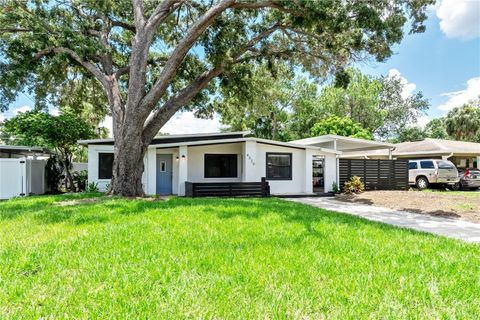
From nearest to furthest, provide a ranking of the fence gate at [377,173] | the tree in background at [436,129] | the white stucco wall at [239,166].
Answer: the white stucco wall at [239,166] → the fence gate at [377,173] → the tree in background at [436,129]

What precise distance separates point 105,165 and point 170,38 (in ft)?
21.6

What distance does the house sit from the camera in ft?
44.0

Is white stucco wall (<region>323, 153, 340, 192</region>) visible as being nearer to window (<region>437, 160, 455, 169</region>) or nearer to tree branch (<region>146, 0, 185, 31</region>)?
window (<region>437, 160, 455, 169</region>)

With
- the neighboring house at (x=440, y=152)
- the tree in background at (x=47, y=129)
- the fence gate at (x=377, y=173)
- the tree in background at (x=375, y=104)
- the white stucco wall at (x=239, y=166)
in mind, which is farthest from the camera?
the tree in background at (x=375, y=104)

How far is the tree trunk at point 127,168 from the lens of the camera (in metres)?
10.0

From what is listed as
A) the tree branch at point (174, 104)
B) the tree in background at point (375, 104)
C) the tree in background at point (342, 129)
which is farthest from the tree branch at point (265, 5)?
the tree in background at point (375, 104)

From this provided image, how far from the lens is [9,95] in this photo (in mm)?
12898

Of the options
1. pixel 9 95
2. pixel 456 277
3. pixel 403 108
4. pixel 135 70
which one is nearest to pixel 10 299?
pixel 456 277

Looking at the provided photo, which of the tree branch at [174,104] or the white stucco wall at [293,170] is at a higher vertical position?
the tree branch at [174,104]

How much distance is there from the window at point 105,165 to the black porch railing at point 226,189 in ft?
12.2

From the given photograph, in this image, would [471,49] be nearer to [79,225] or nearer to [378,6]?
[378,6]

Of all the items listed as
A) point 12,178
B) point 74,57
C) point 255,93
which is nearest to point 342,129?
point 255,93

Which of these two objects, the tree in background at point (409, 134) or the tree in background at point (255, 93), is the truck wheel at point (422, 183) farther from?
the tree in background at point (409, 134)

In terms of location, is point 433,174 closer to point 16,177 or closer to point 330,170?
point 330,170
